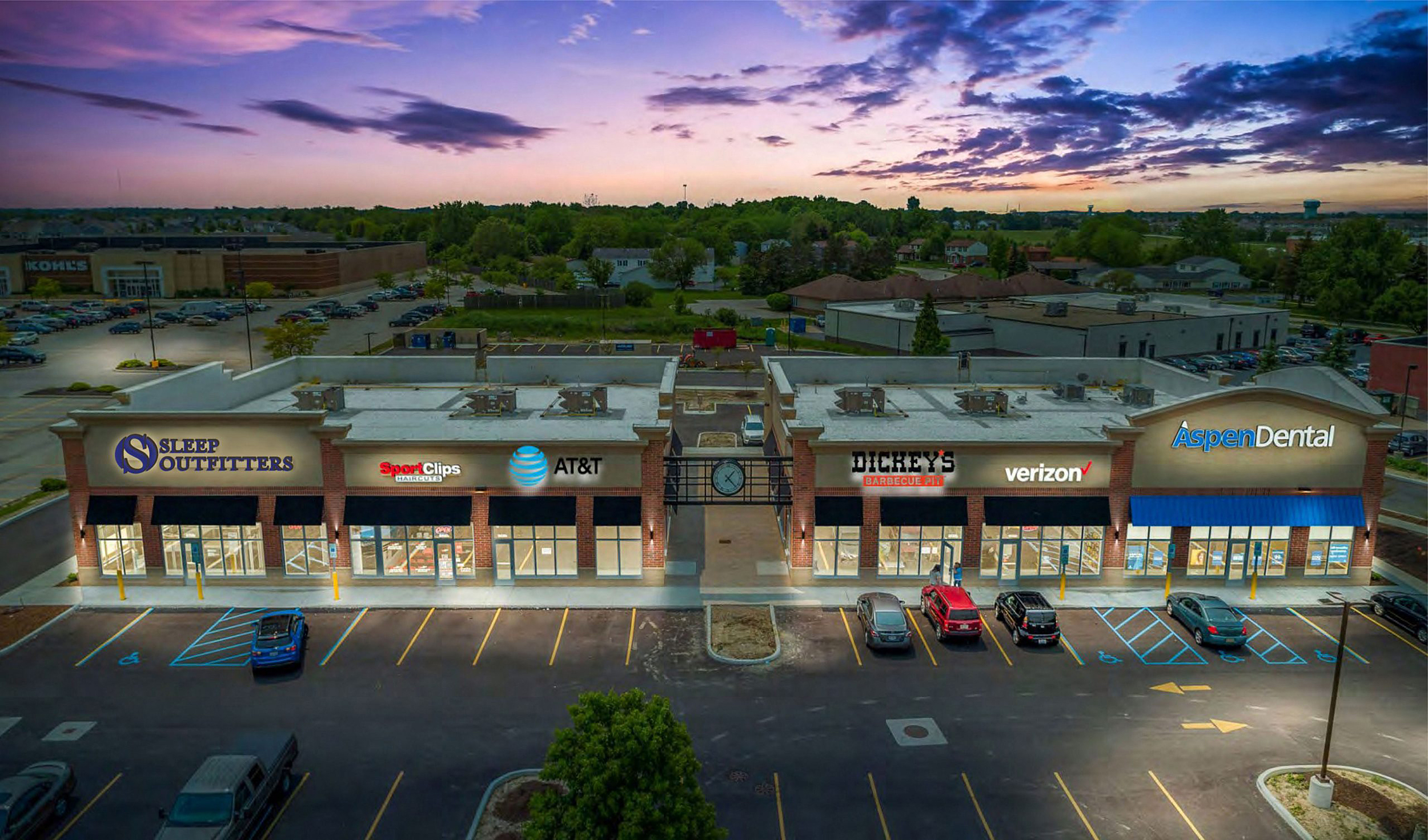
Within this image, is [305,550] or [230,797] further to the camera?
[305,550]

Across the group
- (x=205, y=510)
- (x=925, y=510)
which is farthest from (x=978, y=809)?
(x=205, y=510)

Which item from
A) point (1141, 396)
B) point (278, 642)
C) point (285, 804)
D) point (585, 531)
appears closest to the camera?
point (285, 804)

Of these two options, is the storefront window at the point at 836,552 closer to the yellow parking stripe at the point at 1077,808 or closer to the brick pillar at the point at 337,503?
the yellow parking stripe at the point at 1077,808

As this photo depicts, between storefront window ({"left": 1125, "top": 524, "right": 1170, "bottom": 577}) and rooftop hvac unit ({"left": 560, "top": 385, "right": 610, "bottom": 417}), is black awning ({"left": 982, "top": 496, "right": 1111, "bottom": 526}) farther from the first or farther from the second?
rooftop hvac unit ({"left": 560, "top": 385, "right": 610, "bottom": 417})

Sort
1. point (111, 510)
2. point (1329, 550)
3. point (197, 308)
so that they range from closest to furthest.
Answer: point (111, 510), point (1329, 550), point (197, 308)

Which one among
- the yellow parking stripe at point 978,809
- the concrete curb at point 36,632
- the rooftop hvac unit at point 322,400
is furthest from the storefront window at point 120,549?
the yellow parking stripe at point 978,809

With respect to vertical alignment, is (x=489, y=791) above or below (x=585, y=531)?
below

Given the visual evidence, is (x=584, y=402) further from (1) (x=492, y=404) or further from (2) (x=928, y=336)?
(2) (x=928, y=336)

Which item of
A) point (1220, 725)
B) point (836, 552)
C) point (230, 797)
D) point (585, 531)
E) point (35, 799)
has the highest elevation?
point (585, 531)

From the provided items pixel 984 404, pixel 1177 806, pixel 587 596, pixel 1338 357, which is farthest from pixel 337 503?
pixel 1338 357
